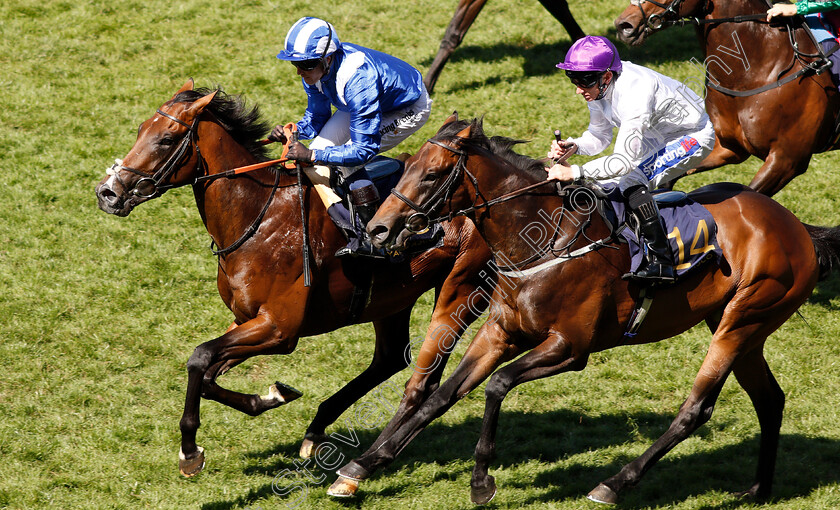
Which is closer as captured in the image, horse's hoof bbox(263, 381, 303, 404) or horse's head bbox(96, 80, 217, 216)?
horse's head bbox(96, 80, 217, 216)

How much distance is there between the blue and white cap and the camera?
5973 millimetres

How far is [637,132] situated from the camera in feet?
18.4

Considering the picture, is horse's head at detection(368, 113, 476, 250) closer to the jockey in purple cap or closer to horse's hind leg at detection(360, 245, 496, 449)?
the jockey in purple cap

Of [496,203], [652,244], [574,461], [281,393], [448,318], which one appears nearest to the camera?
[496,203]

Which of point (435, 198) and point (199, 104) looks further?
point (199, 104)

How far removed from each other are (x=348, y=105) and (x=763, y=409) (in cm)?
331

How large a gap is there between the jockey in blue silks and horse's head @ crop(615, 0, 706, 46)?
231 centimetres

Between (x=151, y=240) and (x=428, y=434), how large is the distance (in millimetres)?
3741

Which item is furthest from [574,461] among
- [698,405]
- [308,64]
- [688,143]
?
[308,64]

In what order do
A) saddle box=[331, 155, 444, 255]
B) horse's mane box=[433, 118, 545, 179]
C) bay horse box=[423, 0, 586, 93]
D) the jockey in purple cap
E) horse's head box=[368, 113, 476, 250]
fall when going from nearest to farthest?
horse's head box=[368, 113, 476, 250], horse's mane box=[433, 118, 545, 179], the jockey in purple cap, saddle box=[331, 155, 444, 255], bay horse box=[423, 0, 586, 93]

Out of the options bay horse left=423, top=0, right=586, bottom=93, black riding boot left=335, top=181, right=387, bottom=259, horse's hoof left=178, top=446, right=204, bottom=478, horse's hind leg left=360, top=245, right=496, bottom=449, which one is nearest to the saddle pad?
horse's hind leg left=360, top=245, right=496, bottom=449

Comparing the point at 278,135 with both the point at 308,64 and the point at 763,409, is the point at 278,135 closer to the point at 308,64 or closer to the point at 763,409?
the point at 308,64

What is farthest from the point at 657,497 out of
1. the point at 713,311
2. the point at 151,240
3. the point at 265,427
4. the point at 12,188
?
the point at 12,188

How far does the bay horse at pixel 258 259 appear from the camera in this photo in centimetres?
590
